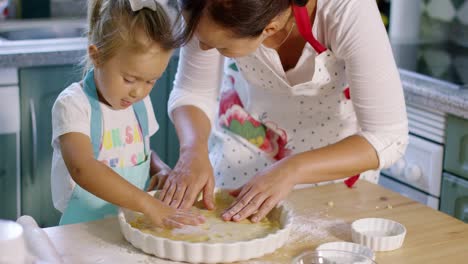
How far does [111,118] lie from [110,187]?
28 centimetres

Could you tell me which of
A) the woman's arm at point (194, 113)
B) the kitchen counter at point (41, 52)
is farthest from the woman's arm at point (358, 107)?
the kitchen counter at point (41, 52)

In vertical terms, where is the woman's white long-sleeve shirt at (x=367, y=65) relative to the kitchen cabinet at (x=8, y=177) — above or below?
above

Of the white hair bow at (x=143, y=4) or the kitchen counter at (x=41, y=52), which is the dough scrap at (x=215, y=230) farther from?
the kitchen counter at (x=41, y=52)

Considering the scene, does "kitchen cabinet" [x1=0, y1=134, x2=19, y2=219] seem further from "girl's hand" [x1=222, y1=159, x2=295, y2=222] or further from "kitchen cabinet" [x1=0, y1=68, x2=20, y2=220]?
"girl's hand" [x1=222, y1=159, x2=295, y2=222]

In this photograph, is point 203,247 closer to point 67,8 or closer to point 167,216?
point 167,216

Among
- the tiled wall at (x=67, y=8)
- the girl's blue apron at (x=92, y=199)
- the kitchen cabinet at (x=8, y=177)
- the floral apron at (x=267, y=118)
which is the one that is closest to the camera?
the girl's blue apron at (x=92, y=199)

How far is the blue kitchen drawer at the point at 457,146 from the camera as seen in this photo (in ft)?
7.64

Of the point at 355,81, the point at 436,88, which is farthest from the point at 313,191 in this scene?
the point at 436,88

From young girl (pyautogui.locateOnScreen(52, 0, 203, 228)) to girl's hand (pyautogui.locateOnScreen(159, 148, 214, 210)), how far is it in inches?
2.6

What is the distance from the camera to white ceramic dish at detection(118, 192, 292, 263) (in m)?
1.40

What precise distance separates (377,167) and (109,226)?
596 millimetres

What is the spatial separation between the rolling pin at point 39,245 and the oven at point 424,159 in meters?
1.35

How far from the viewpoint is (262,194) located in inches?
63.2

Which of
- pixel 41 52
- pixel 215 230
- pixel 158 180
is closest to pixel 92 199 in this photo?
pixel 158 180
